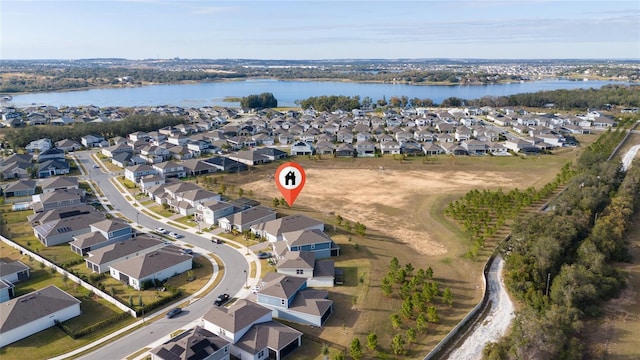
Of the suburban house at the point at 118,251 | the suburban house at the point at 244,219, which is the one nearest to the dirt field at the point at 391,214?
the suburban house at the point at 244,219

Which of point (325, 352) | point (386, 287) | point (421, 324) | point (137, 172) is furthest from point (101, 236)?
point (421, 324)

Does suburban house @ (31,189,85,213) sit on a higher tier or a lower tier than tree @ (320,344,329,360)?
higher

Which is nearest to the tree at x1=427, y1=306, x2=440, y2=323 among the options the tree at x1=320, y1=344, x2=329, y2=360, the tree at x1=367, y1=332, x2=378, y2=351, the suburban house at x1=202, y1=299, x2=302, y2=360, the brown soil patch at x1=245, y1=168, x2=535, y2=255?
the tree at x1=367, y1=332, x2=378, y2=351

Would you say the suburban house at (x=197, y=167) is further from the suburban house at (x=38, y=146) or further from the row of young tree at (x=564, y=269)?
Result: the row of young tree at (x=564, y=269)

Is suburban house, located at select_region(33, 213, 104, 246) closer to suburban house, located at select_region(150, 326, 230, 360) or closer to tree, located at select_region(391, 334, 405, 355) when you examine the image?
suburban house, located at select_region(150, 326, 230, 360)

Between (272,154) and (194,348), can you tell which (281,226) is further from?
(272,154)

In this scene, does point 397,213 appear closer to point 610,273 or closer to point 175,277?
point 610,273

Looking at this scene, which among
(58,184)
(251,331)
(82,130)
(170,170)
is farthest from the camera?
(82,130)

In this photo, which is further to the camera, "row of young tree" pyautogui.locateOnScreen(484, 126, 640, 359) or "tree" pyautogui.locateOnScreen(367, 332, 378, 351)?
"tree" pyautogui.locateOnScreen(367, 332, 378, 351)
